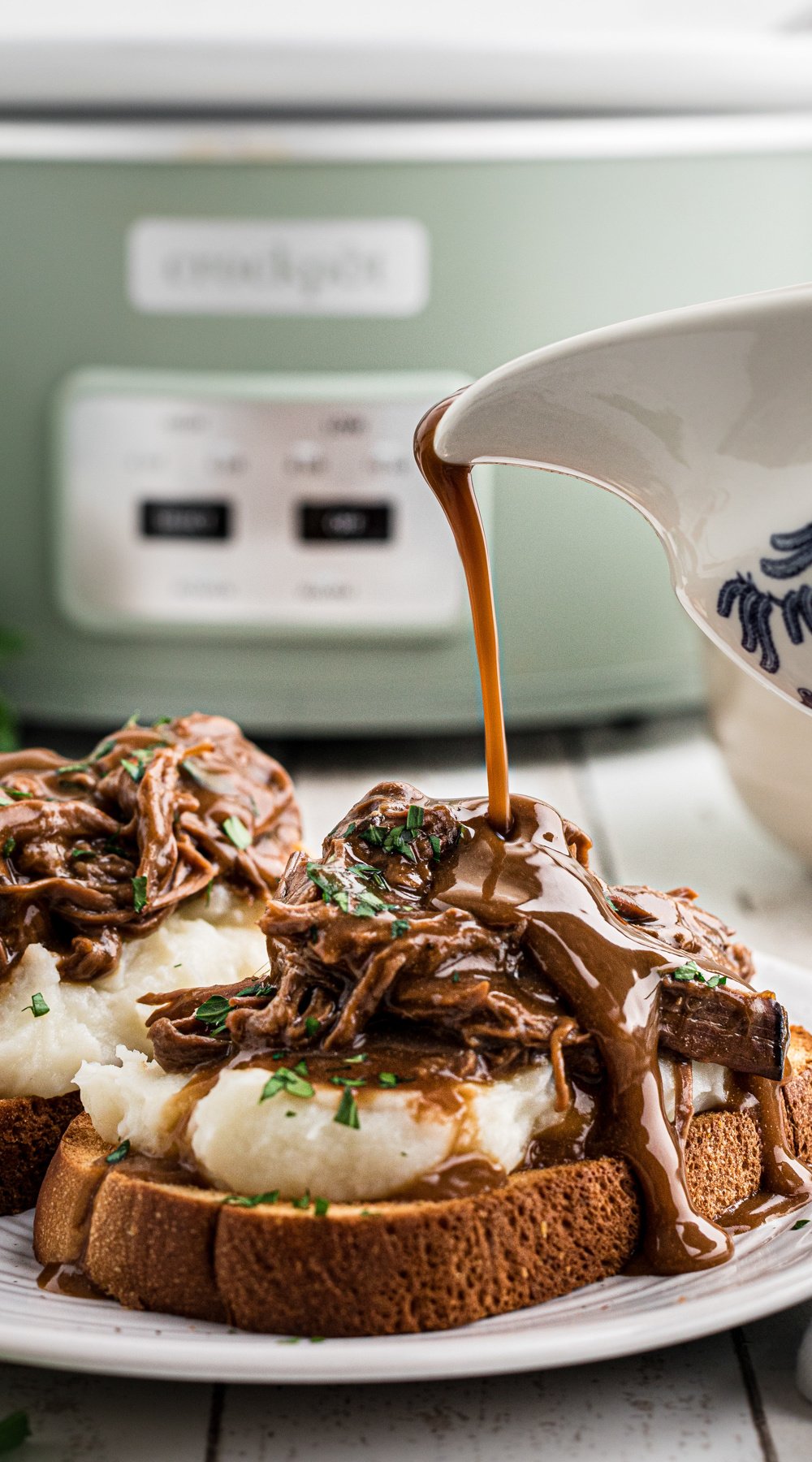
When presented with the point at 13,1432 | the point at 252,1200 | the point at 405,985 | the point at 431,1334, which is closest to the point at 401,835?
the point at 405,985

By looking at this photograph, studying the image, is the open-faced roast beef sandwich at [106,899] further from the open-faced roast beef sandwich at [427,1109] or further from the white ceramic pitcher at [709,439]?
the white ceramic pitcher at [709,439]

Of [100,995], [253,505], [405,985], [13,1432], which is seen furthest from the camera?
[253,505]

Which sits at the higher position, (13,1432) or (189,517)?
(13,1432)

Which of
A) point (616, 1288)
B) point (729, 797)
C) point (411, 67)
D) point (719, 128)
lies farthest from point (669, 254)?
point (616, 1288)

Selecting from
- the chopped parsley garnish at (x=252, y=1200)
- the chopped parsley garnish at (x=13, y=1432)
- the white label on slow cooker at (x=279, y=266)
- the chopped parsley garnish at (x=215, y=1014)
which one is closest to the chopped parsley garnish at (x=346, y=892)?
the chopped parsley garnish at (x=215, y=1014)

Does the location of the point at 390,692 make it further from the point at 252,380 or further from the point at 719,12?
the point at 719,12

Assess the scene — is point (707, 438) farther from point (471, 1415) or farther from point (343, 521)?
point (343, 521)

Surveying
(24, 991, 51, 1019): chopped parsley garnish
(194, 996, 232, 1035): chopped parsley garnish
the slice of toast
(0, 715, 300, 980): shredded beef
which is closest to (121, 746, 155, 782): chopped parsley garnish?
(0, 715, 300, 980): shredded beef
